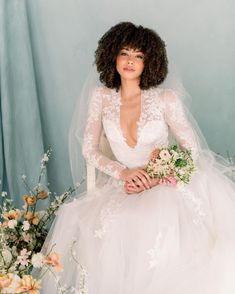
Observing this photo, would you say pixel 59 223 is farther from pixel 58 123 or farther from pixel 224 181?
pixel 58 123

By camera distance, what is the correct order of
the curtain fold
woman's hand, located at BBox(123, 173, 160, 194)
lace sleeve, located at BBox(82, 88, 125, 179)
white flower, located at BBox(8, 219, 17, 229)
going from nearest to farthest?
white flower, located at BBox(8, 219, 17, 229), woman's hand, located at BBox(123, 173, 160, 194), lace sleeve, located at BBox(82, 88, 125, 179), the curtain fold

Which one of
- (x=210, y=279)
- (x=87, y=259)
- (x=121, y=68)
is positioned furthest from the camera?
(x=121, y=68)

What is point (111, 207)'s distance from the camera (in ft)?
6.31

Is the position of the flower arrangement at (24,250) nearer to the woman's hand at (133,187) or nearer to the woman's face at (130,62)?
the woman's hand at (133,187)

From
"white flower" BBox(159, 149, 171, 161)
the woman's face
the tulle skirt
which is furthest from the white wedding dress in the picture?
the woman's face

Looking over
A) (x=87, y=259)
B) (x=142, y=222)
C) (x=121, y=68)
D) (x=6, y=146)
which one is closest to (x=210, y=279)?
(x=142, y=222)

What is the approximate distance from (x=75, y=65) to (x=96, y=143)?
70 cm

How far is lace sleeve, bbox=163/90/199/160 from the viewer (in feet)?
7.14

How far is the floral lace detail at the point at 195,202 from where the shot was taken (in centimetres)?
185

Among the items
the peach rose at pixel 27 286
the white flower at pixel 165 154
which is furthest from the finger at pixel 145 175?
the peach rose at pixel 27 286

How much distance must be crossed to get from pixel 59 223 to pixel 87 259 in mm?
224

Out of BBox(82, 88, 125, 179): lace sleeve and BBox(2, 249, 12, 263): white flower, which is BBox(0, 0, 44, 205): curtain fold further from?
BBox(2, 249, 12, 263): white flower

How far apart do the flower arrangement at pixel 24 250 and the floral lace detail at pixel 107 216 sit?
0.59 ft

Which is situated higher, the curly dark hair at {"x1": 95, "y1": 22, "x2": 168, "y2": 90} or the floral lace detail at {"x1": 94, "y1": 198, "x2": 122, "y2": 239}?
the curly dark hair at {"x1": 95, "y1": 22, "x2": 168, "y2": 90}
